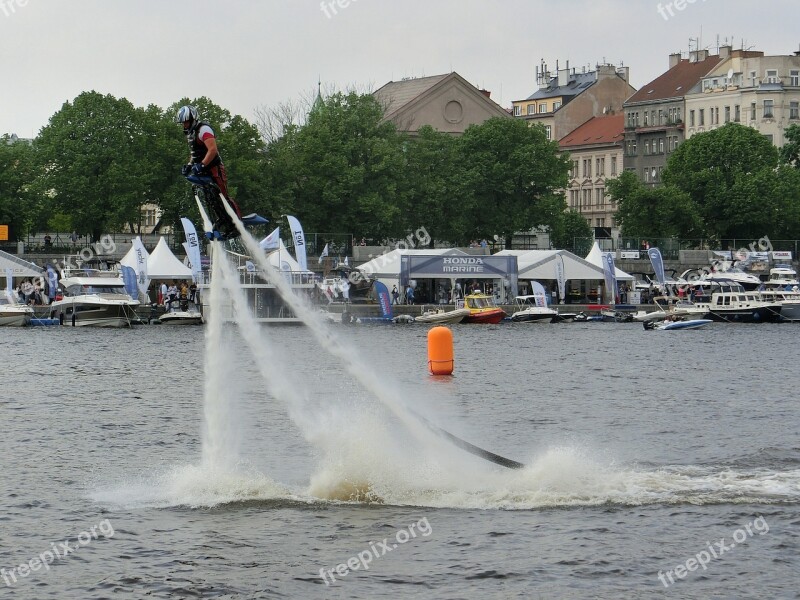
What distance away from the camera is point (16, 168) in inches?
5148

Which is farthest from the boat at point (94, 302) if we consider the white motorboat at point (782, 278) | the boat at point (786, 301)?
the white motorboat at point (782, 278)

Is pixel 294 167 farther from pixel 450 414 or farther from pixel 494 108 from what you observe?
pixel 450 414

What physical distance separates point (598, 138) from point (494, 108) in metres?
25.3

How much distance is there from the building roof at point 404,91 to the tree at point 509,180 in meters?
32.2

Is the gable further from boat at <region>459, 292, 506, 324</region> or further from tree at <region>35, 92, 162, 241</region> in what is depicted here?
boat at <region>459, 292, 506, 324</region>

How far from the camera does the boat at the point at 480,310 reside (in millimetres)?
106500

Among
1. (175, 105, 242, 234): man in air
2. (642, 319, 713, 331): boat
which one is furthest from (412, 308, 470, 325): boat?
(175, 105, 242, 234): man in air

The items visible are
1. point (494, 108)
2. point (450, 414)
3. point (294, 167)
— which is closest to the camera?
point (450, 414)

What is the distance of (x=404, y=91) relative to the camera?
592 ft

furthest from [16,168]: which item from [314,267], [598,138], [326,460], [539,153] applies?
[326,460]

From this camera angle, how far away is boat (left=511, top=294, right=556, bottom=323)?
356ft

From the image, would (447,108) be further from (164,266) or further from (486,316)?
(164,266)

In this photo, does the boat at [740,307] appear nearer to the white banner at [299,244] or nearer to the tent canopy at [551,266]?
the tent canopy at [551,266]
